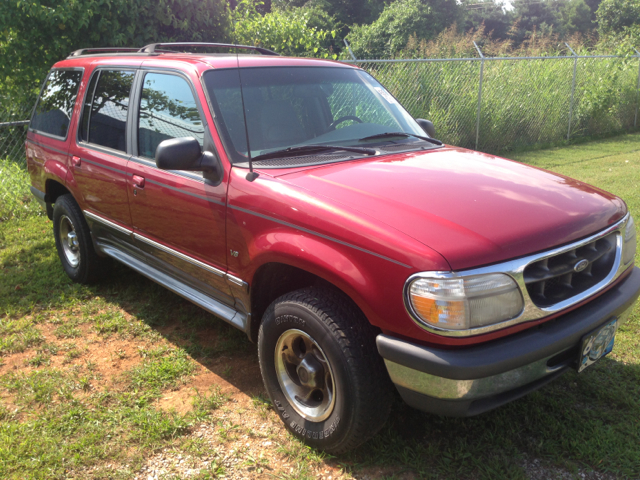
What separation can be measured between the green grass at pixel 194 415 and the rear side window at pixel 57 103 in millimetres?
1574

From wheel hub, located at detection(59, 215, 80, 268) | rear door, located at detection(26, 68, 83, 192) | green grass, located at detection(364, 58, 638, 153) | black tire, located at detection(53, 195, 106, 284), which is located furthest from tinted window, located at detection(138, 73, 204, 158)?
green grass, located at detection(364, 58, 638, 153)

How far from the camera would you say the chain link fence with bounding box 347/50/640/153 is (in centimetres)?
1021

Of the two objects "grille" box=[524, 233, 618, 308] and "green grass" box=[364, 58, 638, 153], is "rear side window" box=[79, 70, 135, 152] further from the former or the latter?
"green grass" box=[364, 58, 638, 153]

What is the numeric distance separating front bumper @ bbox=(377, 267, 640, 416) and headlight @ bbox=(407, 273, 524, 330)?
121 mm

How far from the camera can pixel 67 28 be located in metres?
7.03

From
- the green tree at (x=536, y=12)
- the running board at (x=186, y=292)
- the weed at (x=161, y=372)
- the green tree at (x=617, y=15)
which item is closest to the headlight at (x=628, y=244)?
the running board at (x=186, y=292)

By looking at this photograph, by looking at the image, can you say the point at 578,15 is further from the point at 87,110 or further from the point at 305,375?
the point at 305,375

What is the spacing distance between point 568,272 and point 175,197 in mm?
2182

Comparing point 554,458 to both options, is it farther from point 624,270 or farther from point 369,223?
point 369,223

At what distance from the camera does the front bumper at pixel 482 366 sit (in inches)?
83.7

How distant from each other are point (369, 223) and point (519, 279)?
646mm

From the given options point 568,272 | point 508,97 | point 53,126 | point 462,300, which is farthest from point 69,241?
point 508,97

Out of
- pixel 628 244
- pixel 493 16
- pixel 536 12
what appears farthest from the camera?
pixel 536 12

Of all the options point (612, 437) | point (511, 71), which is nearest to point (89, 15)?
point (612, 437)
